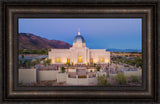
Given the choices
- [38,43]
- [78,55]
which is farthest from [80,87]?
[38,43]

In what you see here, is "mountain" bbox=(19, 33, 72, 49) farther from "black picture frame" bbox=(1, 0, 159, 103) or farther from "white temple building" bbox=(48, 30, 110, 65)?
"black picture frame" bbox=(1, 0, 159, 103)

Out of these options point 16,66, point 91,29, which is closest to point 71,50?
point 91,29

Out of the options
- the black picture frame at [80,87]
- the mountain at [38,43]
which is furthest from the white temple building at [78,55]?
the black picture frame at [80,87]

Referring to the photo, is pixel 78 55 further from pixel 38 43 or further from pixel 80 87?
pixel 80 87

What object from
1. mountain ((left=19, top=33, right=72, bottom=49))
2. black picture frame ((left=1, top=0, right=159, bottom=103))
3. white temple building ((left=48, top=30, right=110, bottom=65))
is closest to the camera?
black picture frame ((left=1, top=0, right=159, bottom=103))

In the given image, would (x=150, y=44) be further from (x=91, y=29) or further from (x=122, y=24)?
(x=91, y=29)

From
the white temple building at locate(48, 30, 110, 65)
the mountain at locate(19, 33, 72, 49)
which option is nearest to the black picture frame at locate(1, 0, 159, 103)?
the mountain at locate(19, 33, 72, 49)
